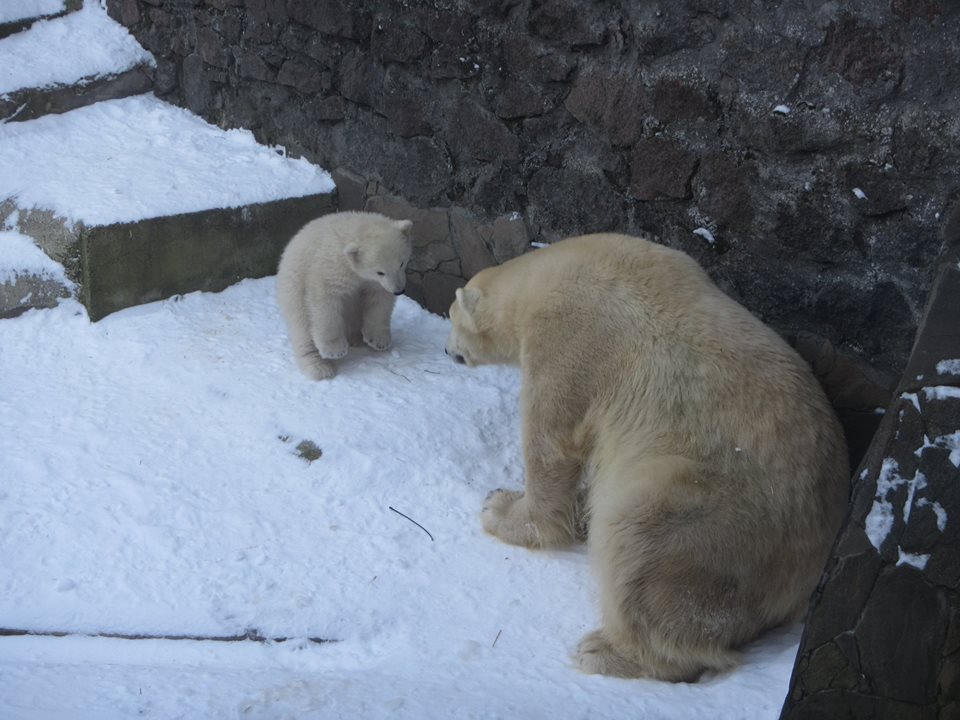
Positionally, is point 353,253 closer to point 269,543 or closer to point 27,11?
point 269,543

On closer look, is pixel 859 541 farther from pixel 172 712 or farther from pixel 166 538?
pixel 166 538

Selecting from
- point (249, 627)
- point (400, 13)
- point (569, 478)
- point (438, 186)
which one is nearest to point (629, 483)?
point (569, 478)

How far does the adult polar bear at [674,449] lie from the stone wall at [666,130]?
0.49 meters

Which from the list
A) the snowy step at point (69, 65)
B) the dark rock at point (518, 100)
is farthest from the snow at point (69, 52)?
the dark rock at point (518, 100)

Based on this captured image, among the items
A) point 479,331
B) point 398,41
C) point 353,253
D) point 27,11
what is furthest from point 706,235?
point 27,11

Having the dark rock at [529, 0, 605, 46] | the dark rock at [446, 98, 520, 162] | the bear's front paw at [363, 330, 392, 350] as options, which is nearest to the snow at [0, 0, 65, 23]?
the dark rock at [446, 98, 520, 162]

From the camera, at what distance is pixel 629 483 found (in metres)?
3.01

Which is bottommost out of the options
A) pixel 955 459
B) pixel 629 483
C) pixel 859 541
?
pixel 629 483

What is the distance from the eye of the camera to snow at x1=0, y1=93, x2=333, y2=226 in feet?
16.2

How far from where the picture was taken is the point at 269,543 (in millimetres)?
3582

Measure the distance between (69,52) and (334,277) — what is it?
2.83 m

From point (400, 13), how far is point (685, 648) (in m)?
3.11

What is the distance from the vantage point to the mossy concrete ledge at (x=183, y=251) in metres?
4.72

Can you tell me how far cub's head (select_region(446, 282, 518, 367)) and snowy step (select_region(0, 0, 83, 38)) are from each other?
4.00 meters
